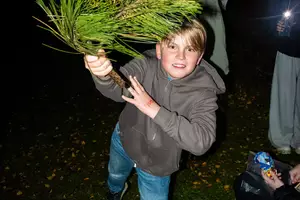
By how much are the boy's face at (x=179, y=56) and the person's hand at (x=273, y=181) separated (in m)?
1.42

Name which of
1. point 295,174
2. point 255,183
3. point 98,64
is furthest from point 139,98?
point 295,174

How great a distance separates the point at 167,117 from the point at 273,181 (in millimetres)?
1489

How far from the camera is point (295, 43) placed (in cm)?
334

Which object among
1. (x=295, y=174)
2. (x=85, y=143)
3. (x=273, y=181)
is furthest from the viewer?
(x=85, y=143)

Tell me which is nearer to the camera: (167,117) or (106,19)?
(106,19)

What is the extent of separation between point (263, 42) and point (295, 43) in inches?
233

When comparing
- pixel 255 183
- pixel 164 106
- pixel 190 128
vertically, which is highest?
pixel 190 128

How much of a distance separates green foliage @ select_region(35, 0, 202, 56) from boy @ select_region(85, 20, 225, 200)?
0.25 meters

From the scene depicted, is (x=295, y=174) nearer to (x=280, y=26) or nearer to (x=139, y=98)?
(x=280, y=26)

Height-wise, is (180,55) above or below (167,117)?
above

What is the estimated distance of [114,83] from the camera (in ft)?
5.64

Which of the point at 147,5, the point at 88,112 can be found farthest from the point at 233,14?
the point at 147,5

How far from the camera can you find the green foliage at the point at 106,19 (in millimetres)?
986

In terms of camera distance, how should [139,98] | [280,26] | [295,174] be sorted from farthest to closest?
1. [280,26]
2. [295,174]
3. [139,98]
